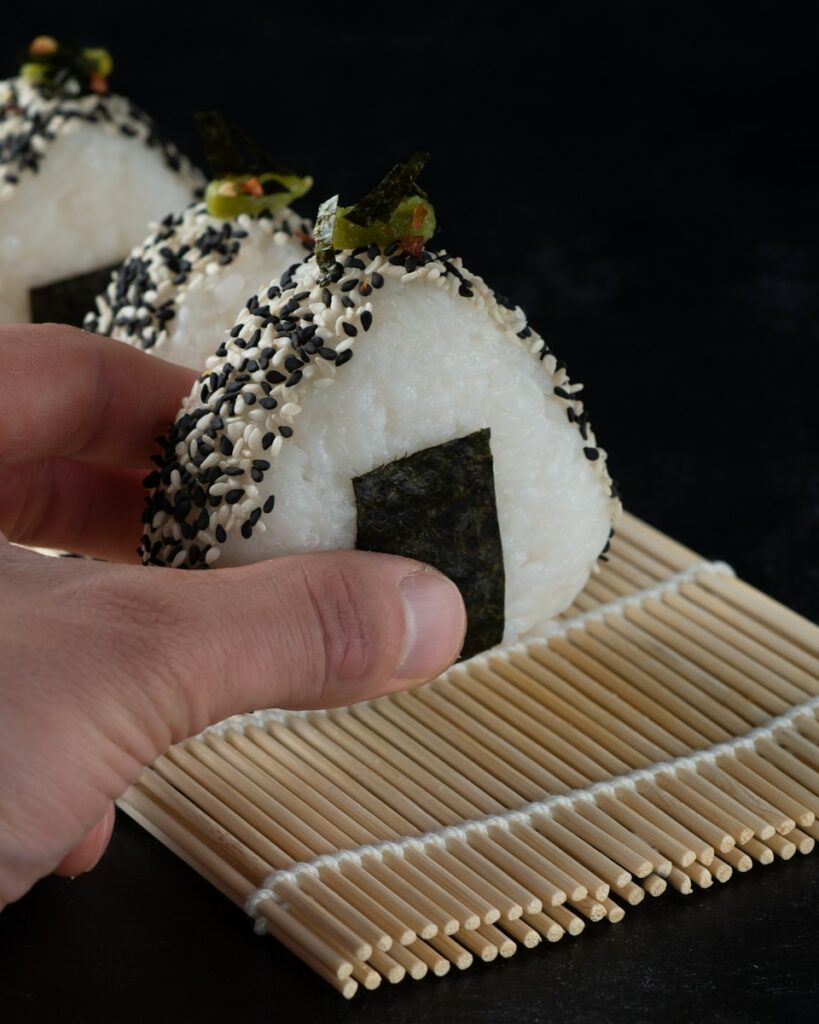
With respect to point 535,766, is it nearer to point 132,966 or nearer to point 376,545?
point 376,545

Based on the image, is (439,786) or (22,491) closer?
(439,786)

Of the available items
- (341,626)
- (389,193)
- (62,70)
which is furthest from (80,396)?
(62,70)

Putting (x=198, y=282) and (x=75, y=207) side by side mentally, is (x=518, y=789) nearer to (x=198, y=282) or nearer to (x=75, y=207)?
(x=198, y=282)

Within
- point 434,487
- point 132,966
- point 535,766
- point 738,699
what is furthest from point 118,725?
point 738,699

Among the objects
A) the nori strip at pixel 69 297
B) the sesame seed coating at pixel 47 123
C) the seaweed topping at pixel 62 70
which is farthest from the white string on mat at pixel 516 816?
the seaweed topping at pixel 62 70

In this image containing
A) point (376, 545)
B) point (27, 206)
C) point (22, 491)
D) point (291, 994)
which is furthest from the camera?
point (27, 206)

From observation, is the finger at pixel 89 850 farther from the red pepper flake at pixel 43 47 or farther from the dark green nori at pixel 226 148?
the red pepper flake at pixel 43 47
